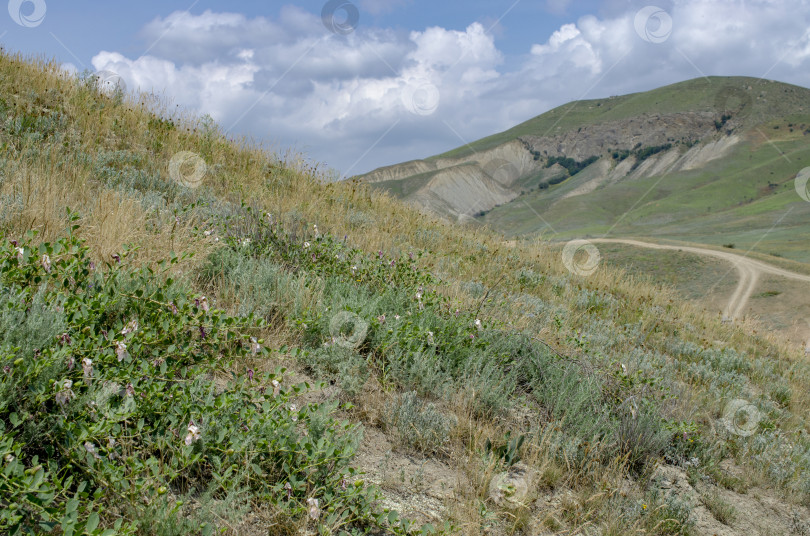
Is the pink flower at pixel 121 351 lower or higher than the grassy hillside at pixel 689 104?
lower

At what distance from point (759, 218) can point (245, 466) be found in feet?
243

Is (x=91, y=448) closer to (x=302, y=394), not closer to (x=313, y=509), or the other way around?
(x=313, y=509)

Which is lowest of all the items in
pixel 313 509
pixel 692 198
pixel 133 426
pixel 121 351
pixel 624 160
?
pixel 313 509

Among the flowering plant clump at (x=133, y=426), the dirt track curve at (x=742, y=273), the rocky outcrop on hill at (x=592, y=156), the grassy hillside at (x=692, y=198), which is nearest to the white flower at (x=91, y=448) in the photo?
the flowering plant clump at (x=133, y=426)

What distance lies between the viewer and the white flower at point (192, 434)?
2131 mm

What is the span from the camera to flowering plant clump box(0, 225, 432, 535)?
1.96 metres

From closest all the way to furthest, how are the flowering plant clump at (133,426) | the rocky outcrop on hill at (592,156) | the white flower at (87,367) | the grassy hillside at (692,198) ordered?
the flowering plant clump at (133,426) < the white flower at (87,367) < the grassy hillside at (692,198) < the rocky outcrop on hill at (592,156)

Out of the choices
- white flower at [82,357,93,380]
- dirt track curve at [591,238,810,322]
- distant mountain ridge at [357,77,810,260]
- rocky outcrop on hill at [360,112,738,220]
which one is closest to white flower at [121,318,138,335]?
white flower at [82,357,93,380]

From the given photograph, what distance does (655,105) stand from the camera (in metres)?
142

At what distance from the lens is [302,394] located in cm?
322

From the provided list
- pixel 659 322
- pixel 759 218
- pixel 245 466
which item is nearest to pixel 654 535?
pixel 245 466

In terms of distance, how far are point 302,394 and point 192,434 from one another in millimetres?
1084

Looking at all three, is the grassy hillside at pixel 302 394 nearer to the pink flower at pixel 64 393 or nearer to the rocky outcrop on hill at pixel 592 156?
the pink flower at pixel 64 393

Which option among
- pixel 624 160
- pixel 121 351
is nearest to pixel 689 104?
pixel 624 160
